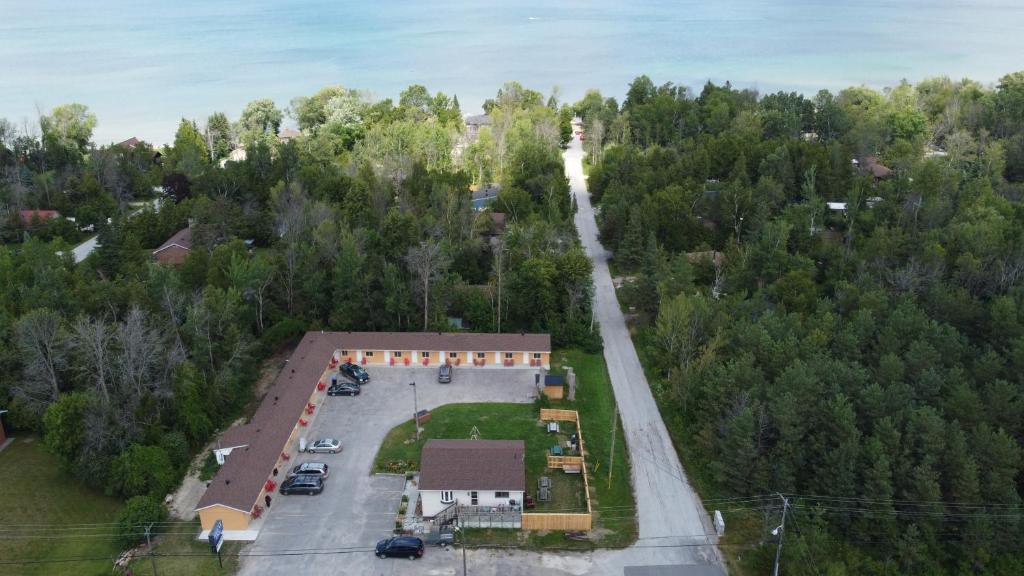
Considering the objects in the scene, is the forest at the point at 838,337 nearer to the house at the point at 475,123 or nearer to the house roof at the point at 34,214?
the house at the point at 475,123

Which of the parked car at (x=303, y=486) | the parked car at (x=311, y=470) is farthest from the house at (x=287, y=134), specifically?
the parked car at (x=303, y=486)

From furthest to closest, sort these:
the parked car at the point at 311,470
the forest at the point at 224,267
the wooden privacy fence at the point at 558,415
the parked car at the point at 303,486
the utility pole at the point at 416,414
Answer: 1. the wooden privacy fence at the point at 558,415
2. the utility pole at the point at 416,414
3. the forest at the point at 224,267
4. the parked car at the point at 311,470
5. the parked car at the point at 303,486

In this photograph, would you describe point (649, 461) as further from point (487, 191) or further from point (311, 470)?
point (487, 191)

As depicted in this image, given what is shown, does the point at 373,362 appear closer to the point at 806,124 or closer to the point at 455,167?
the point at 455,167

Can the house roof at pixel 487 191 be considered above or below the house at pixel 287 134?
below

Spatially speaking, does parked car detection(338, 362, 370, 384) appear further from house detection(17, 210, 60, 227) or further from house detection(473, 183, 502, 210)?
house detection(17, 210, 60, 227)

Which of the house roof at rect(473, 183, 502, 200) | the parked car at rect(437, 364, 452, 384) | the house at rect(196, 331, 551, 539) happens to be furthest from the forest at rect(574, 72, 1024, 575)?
the parked car at rect(437, 364, 452, 384)
